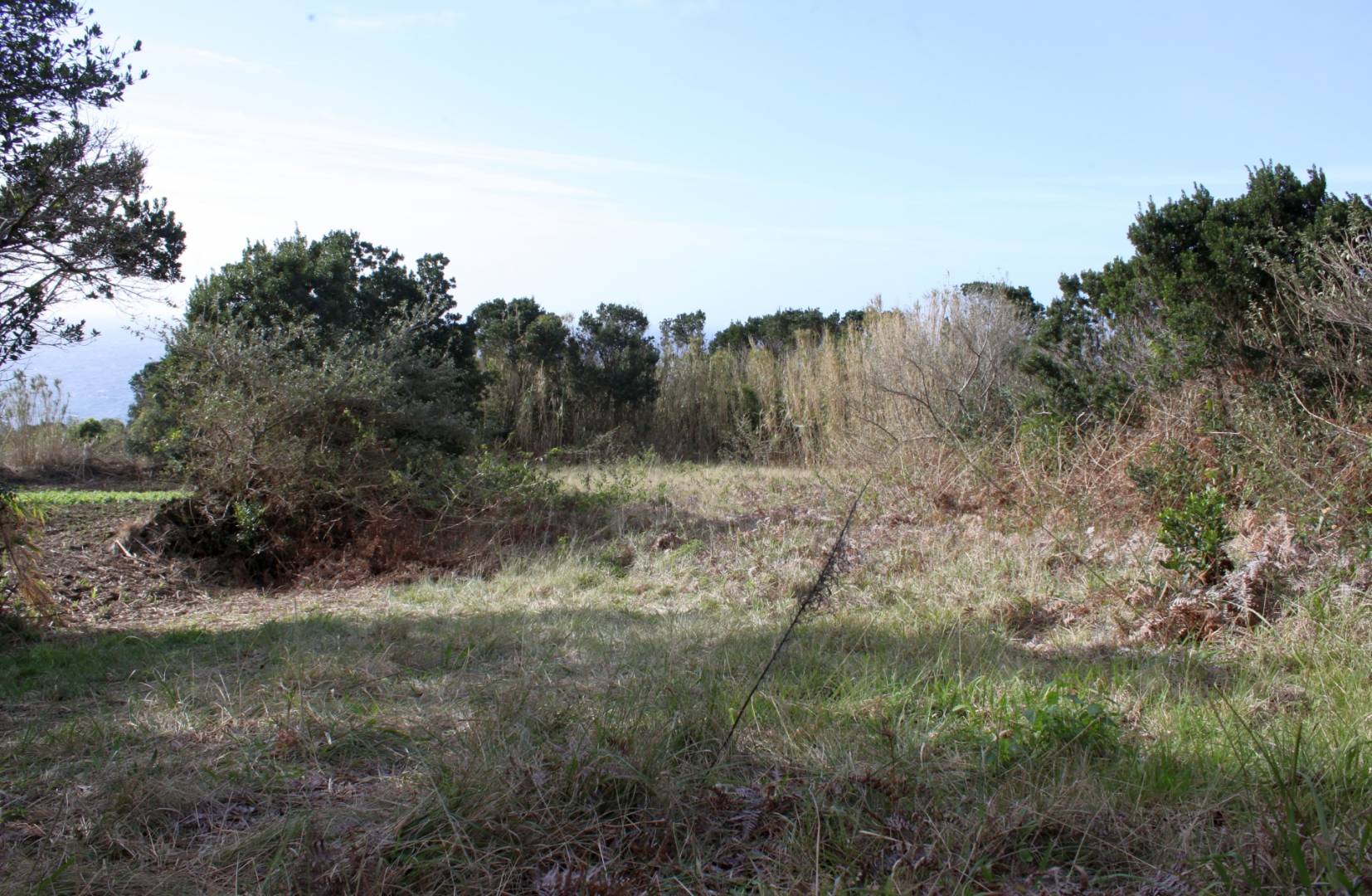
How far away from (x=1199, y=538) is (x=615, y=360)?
11905 millimetres

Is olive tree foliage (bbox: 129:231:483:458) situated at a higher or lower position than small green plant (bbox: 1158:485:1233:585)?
higher

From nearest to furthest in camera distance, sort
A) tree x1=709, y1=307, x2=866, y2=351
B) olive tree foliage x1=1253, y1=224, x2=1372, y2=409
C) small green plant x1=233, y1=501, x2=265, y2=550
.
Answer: olive tree foliage x1=1253, y1=224, x2=1372, y2=409
small green plant x1=233, y1=501, x2=265, y2=550
tree x1=709, y1=307, x2=866, y2=351

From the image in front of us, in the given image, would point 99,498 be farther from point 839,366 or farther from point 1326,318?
point 839,366

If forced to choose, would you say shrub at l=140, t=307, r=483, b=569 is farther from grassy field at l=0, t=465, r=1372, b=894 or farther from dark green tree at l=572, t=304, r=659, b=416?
dark green tree at l=572, t=304, r=659, b=416

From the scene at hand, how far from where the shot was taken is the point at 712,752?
3.02 m

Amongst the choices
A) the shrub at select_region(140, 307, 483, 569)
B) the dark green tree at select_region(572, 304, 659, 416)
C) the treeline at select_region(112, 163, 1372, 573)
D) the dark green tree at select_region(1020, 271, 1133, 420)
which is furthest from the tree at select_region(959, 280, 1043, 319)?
the shrub at select_region(140, 307, 483, 569)

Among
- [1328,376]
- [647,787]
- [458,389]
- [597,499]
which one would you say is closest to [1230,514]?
[1328,376]

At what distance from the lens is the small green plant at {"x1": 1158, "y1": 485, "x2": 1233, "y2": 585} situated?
4715mm

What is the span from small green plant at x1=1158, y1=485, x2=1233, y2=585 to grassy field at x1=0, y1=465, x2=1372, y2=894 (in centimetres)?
24

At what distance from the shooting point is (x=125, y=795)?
2.70 m

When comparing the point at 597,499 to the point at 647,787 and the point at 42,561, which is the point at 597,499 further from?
the point at 647,787

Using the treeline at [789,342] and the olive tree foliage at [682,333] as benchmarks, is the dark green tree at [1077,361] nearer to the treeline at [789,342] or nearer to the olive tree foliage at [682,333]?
the treeline at [789,342]

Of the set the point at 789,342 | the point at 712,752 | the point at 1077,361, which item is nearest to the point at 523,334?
the point at 789,342

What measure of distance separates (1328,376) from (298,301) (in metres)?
9.65
